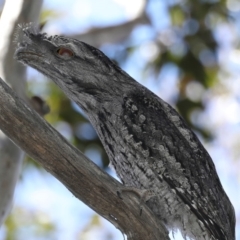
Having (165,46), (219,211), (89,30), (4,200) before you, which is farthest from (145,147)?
(165,46)

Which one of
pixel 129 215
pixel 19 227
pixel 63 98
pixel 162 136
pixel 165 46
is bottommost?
pixel 129 215

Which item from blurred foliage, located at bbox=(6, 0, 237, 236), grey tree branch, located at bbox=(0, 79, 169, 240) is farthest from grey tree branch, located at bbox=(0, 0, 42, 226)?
blurred foliage, located at bbox=(6, 0, 237, 236)

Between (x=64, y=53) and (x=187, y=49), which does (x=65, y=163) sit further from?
(x=187, y=49)

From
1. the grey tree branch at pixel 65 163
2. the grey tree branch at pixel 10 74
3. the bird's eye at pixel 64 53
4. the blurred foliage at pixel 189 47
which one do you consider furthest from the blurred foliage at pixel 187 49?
the grey tree branch at pixel 65 163

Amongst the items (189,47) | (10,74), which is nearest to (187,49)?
(189,47)

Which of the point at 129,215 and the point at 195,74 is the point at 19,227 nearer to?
the point at 195,74

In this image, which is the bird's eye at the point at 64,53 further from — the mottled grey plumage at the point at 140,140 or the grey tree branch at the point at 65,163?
the grey tree branch at the point at 65,163
